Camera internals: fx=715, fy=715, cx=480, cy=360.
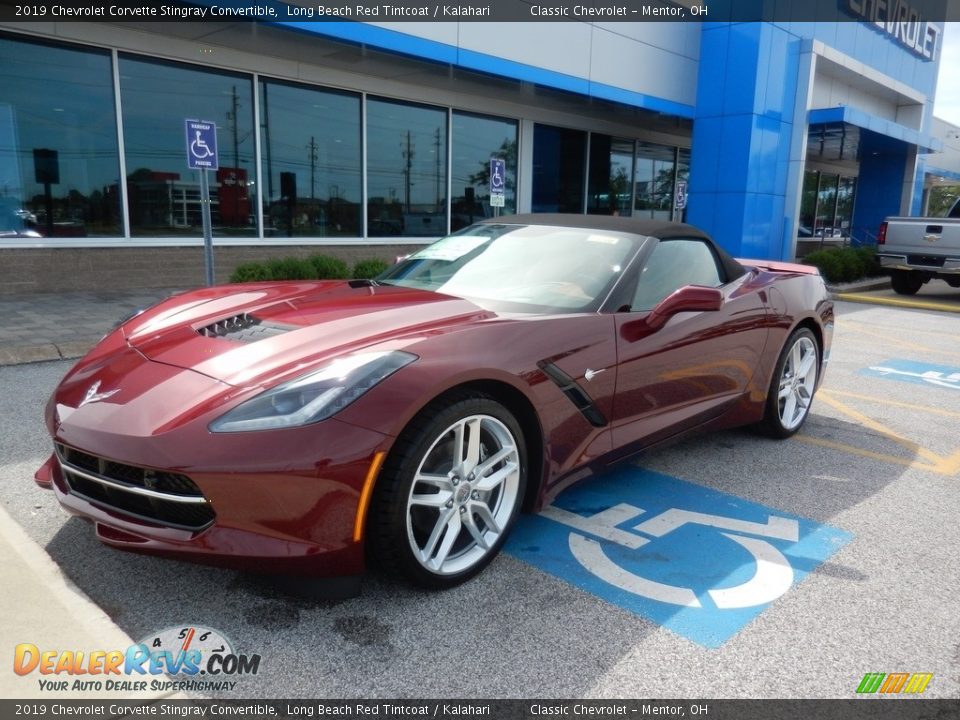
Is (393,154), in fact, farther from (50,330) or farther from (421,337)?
(421,337)

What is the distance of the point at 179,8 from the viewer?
30.1ft

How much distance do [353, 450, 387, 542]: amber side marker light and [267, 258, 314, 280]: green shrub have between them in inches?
269

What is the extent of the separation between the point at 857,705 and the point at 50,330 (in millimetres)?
7519

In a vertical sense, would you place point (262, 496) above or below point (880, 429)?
above

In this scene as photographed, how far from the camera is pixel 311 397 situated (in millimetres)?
2236

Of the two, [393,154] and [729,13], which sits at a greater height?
[729,13]

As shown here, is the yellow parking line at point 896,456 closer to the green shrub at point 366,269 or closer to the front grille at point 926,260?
the green shrub at point 366,269

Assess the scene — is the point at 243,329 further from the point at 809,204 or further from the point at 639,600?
the point at 809,204

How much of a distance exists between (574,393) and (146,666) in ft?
5.77

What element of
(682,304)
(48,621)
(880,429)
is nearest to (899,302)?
(880,429)

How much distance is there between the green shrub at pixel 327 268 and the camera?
30.6 feet

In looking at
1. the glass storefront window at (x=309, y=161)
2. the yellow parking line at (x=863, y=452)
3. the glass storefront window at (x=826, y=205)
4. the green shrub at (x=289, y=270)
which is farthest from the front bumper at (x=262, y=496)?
the glass storefront window at (x=826, y=205)

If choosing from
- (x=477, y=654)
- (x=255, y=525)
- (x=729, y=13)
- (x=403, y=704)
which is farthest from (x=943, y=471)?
(x=729, y=13)

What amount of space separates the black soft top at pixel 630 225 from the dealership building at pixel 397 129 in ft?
14.8
